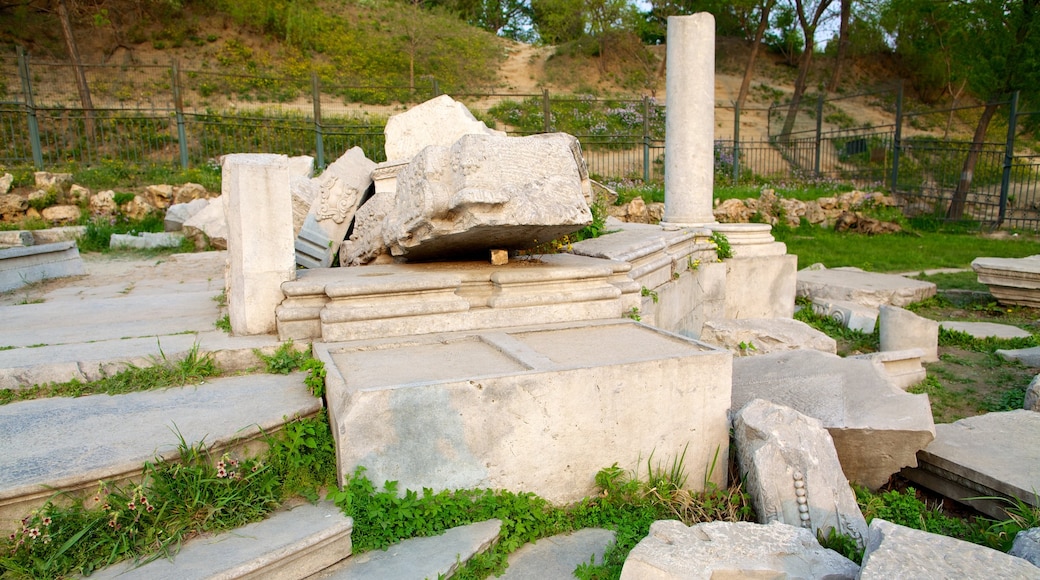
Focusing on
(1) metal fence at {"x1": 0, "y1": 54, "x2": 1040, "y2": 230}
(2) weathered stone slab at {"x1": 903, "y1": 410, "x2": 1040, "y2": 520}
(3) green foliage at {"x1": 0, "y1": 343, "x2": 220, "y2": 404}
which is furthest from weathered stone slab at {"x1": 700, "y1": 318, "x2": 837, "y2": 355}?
(1) metal fence at {"x1": 0, "y1": 54, "x2": 1040, "y2": 230}

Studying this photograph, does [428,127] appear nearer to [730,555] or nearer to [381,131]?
[730,555]

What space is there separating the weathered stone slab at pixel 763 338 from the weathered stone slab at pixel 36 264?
19.6ft

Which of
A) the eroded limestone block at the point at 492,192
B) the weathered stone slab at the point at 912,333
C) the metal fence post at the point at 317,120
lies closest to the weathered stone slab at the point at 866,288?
the weathered stone slab at the point at 912,333

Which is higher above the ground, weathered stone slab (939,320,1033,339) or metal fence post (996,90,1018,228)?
metal fence post (996,90,1018,228)

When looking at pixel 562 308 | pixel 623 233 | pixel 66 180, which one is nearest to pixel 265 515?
pixel 562 308

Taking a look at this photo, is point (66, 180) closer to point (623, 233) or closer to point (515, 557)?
point (623, 233)

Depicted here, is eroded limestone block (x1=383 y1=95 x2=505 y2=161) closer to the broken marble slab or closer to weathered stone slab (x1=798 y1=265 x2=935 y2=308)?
weathered stone slab (x1=798 y1=265 x2=935 y2=308)

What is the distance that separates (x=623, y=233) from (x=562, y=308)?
2476 mm

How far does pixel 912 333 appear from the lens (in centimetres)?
563

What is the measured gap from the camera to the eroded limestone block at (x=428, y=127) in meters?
6.05

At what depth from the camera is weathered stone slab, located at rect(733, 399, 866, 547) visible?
276cm

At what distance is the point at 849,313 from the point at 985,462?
370cm

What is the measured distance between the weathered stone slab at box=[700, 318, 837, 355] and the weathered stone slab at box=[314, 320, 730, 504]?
2.00 meters

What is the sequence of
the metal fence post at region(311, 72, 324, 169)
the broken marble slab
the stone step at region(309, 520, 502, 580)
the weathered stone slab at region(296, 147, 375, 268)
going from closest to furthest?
1. the stone step at region(309, 520, 502, 580)
2. the weathered stone slab at region(296, 147, 375, 268)
3. the broken marble slab
4. the metal fence post at region(311, 72, 324, 169)
